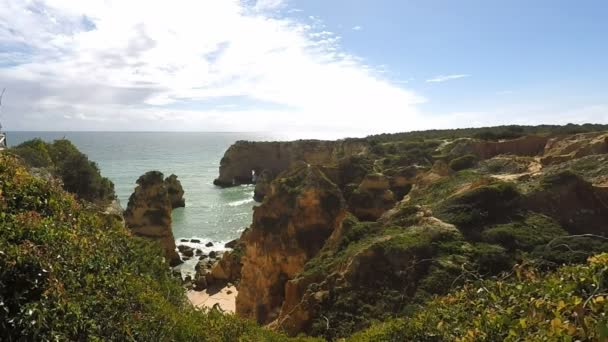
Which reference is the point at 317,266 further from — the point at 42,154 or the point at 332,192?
the point at 42,154

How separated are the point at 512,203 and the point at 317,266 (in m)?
10.5

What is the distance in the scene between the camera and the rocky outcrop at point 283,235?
2627cm

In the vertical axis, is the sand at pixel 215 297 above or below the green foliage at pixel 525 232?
below

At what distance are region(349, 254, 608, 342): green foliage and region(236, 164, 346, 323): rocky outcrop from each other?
17.5 m

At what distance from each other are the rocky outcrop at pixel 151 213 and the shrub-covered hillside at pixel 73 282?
35.5 metres

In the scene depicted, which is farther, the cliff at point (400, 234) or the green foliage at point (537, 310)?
the cliff at point (400, 234)

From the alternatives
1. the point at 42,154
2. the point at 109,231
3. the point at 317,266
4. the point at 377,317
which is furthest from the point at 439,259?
the point at 42,154

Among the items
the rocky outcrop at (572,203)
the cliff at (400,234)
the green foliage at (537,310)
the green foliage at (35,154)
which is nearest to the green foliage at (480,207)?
the cliff at (400,234)

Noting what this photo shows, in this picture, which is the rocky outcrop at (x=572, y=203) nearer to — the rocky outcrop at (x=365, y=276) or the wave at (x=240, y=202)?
the rocky outcrop at (x=365, y=276)

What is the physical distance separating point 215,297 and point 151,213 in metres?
16.3

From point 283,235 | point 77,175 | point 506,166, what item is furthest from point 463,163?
point 77,175

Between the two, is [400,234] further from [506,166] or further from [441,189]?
[506,166]

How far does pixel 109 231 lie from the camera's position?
1164 cm

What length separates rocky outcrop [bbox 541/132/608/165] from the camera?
3391 cm
